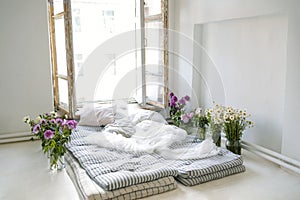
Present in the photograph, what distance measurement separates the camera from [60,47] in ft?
11.6

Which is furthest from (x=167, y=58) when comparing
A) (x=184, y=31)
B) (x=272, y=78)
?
(x=272, y=78)

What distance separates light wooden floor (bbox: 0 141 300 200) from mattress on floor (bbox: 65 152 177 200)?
4 centimetres

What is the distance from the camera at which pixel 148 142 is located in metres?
2.60

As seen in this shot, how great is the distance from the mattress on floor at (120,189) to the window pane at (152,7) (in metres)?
2.23

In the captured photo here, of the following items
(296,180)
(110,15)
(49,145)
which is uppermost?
(110,15)

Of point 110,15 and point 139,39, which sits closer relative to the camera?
point 139,39

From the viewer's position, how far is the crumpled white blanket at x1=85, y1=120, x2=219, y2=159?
239 cm

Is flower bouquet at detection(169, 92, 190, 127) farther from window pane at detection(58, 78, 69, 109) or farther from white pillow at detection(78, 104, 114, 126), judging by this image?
window pane at detection(58, 78, 69, 109)

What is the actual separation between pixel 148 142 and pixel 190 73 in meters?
1.12

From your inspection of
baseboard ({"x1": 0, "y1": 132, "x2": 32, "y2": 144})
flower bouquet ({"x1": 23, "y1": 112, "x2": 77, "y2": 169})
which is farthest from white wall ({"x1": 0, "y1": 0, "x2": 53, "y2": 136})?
flower bouquet ({"x1": 23, "y1": 112, "x2": 77, "y2": 169})

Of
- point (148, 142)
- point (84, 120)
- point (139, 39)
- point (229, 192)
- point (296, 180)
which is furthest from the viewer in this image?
point (139, 39)

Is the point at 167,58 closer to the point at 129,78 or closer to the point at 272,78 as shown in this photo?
the point at 129,78

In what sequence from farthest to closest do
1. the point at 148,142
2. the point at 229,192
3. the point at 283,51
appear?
the point at 148,142 < the point at 283,51 < the point at 229,192

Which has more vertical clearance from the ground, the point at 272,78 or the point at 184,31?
the point at 184,31
